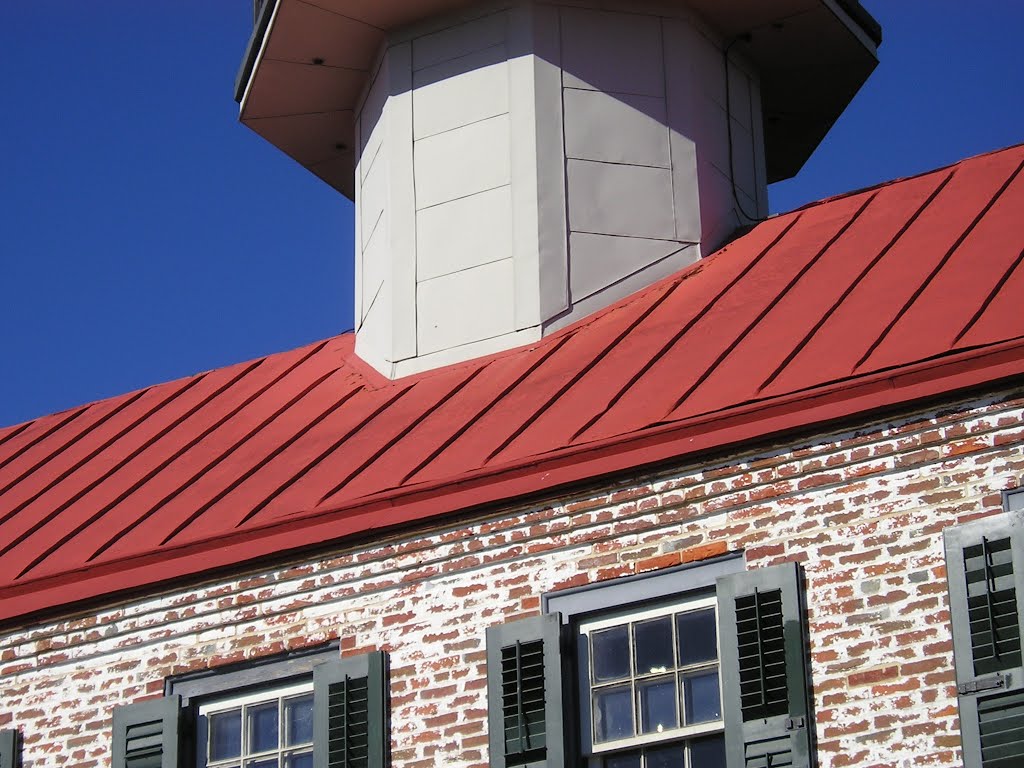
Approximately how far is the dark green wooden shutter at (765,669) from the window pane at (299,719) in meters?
2.76

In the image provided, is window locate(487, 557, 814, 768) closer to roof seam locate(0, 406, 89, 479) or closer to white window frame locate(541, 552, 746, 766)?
white window frame locate(541, 552, 746, 766)

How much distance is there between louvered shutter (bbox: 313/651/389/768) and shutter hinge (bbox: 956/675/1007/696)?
138 inches

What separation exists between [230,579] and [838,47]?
7413 mm

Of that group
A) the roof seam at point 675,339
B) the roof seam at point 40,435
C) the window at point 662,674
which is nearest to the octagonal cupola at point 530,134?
the roof seam at point 675,339

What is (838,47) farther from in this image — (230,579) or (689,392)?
(230,579)

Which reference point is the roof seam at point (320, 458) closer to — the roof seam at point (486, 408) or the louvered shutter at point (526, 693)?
the roof seam at point (486, 408)

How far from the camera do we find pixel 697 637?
39.9 ft

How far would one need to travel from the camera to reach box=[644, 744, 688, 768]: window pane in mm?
11891

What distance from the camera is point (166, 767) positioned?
13.3 meters

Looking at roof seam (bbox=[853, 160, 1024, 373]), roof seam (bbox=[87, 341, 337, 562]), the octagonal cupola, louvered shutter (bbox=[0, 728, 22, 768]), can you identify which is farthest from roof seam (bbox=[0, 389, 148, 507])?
roof seam (bbox=[853, 160, 1024, 373])

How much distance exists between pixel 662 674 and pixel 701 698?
0.28 metres

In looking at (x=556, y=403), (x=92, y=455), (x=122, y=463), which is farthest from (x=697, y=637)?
(x=92, y=455)

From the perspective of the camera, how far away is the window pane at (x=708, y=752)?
38.6 feet

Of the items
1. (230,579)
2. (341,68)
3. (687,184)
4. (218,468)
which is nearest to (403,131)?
(341,68)
